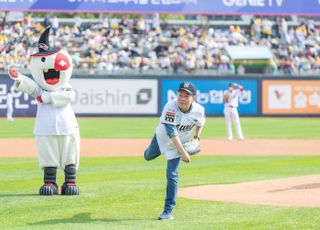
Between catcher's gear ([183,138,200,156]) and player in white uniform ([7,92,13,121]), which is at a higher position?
catcher's gear ([183,138,200,156])

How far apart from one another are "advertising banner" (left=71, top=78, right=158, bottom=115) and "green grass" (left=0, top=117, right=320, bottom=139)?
81 centimetres

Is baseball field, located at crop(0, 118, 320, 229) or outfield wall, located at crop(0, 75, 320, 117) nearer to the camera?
baseball field, located at crop(0, 118, 320, 229)

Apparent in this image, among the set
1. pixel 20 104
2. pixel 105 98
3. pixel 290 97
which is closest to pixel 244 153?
pixel 105 98

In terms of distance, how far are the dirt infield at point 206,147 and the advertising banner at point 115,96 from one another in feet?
37.4

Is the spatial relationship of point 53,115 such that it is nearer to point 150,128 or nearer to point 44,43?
point 44,43

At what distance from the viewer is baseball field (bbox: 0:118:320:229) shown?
10.0m

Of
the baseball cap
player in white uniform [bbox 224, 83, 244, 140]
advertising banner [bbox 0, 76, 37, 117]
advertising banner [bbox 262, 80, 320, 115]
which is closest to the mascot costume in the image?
the baseball cap

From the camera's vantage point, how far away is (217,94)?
37969mm

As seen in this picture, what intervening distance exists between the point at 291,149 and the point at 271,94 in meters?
16.3

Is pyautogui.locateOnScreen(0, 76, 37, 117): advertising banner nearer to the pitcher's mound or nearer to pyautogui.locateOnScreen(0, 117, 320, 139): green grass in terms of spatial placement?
pyautogui.locateOnScreen(0, 117, 320, 139): green grass

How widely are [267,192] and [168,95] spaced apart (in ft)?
80.2

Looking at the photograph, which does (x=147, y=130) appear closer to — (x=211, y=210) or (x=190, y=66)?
(x=190, y=66)

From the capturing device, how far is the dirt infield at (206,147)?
825 inches

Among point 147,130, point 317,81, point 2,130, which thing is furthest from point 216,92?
point 2,130
